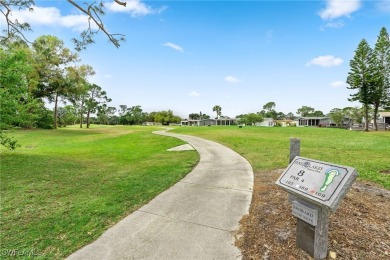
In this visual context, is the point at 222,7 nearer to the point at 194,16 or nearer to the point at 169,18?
the point at 194,16

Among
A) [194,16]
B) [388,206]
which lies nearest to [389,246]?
[388,206]

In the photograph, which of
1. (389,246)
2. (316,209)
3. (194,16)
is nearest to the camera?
(316,209)

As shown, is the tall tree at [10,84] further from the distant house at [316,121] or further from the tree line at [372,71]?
the distant house at [316,121]

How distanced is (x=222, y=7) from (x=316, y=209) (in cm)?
1204

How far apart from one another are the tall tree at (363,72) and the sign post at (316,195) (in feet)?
127

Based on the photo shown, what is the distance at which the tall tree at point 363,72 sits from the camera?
3359 centimetres

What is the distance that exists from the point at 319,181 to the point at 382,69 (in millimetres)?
42453

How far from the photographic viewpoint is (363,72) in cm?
3409

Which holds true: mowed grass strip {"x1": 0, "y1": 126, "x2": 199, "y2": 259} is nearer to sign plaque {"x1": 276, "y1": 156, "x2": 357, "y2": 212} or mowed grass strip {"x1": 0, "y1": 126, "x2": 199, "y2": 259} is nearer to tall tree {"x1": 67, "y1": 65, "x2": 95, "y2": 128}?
sign plaque {"x1": 276, "y1": 156, "x2": 357, "y2": 212}

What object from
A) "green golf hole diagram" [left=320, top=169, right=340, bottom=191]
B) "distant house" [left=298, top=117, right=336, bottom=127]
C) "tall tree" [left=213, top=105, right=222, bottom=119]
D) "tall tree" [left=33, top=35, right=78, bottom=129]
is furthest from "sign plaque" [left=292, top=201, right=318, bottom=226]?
"tall tree" [left=213, top=105, right=222, bottom=119]

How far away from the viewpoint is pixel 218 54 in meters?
23.3

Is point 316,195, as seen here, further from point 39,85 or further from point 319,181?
point 39,85

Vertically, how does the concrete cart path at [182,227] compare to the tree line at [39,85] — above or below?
below

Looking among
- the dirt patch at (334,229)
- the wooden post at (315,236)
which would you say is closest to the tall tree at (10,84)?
the dirt patch at (334,229)
